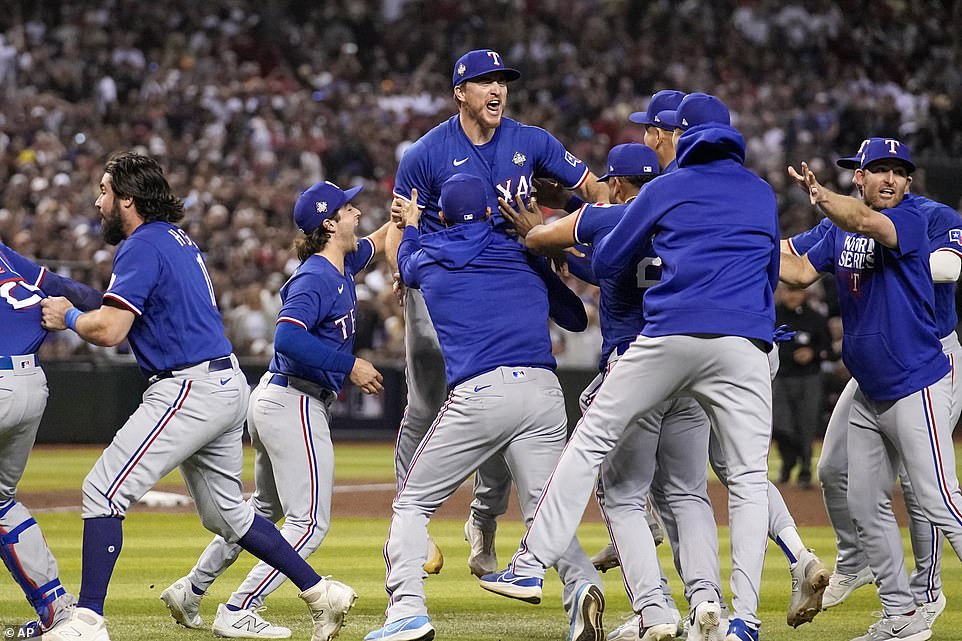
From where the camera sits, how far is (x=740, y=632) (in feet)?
17.5

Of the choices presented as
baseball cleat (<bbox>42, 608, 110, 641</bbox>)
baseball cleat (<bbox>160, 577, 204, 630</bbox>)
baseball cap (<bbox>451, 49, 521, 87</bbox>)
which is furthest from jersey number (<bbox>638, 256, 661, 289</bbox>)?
baseball cleat (<bbox>42, 608, 110, 641</bbox>)

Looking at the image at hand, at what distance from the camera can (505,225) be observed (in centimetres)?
620

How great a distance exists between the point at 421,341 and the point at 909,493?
8.54 ft

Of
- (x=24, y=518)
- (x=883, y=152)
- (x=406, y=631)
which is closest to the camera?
(x=406, y=631)

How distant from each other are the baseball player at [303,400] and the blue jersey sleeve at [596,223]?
1.16 metres

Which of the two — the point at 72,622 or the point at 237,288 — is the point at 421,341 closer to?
the point at 72,622

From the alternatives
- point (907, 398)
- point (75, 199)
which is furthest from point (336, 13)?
point (907, 398)

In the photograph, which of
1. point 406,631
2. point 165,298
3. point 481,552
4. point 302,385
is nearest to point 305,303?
point 302,385

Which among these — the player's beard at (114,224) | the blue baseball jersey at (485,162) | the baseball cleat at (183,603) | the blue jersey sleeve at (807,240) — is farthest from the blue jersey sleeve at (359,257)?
the blue jersey sleeve at (807,240)

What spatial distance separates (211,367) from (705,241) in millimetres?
2181

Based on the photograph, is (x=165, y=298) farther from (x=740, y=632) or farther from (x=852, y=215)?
(x=852, y=215)

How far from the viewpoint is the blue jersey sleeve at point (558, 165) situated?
21.6ft

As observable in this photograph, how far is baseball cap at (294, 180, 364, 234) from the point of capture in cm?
658

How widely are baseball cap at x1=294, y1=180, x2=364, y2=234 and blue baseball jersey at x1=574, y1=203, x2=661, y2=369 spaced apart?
4.28 ft
